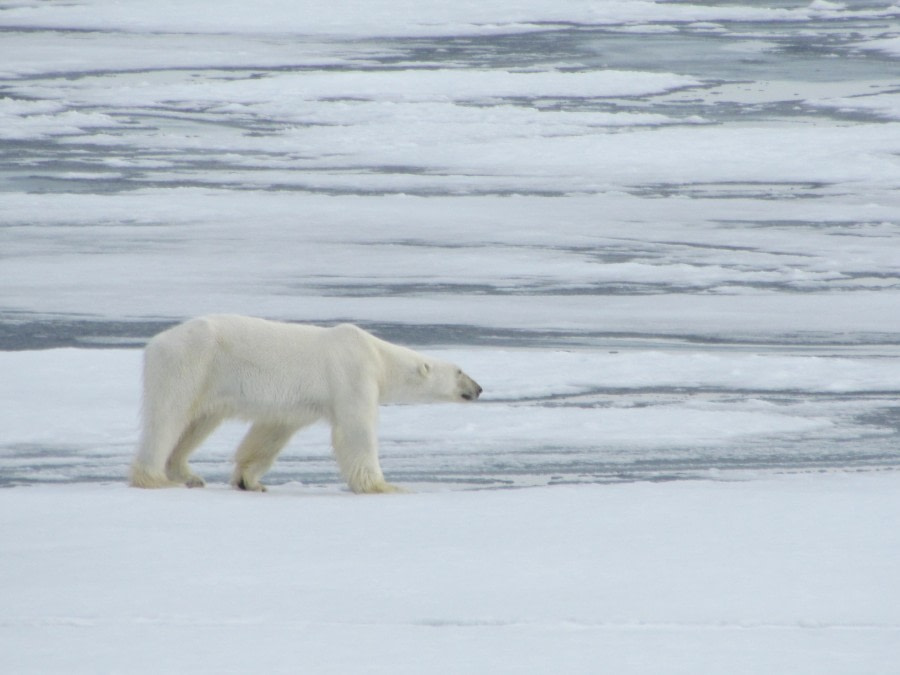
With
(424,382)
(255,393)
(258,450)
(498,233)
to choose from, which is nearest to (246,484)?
(258,450)

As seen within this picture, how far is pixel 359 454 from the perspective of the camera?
189 inches

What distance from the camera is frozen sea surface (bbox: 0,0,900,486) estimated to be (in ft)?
20.4

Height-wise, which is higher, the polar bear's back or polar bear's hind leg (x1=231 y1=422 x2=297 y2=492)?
the polar bear's back

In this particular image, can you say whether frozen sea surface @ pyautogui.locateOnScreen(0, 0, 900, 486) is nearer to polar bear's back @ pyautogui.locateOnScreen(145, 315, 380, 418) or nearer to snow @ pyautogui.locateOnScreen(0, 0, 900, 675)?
snow @ pyautogui.locateOnScreen(0, 0, 900, 675)

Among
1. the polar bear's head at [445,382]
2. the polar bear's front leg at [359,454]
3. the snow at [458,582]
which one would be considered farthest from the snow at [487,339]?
the polar bear's head at [445,382]

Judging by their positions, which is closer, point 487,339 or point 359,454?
point 359,454

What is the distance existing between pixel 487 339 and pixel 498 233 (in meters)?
3.29

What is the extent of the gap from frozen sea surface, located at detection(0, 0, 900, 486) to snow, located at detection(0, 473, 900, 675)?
4.21ft

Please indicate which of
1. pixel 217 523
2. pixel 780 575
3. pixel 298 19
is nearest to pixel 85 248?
pixel 217 523

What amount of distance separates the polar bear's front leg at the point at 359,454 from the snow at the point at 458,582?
389 millimetres

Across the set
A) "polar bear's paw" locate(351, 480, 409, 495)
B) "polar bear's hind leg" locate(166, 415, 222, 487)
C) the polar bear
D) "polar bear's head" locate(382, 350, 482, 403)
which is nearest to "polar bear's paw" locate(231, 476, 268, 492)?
the polar bear

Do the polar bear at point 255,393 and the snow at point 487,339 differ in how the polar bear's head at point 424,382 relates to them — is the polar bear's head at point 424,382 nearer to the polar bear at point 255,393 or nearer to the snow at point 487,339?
the polar bear at point 255,393

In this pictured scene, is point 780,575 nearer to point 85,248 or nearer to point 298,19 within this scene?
point 85,248

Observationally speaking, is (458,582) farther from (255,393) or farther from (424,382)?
(424,382)
